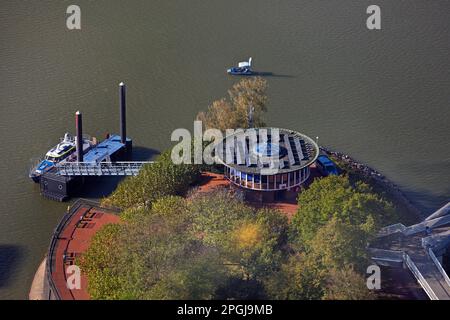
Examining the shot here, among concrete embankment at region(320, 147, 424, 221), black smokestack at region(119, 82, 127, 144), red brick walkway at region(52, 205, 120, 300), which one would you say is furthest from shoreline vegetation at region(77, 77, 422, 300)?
black smokestack at region(119, 82, 127, 144)

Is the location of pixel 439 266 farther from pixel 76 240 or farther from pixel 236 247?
pixel 76 240

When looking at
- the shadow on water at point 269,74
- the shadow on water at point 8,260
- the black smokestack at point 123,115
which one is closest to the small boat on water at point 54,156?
the black smokestack at point 123,115

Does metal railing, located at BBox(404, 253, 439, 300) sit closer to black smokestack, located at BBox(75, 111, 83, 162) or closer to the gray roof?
the gray roof

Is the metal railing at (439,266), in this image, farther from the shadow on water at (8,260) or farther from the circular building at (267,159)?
the shadow on water at (8,260)

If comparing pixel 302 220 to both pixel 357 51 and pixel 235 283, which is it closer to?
pixel 235 283
